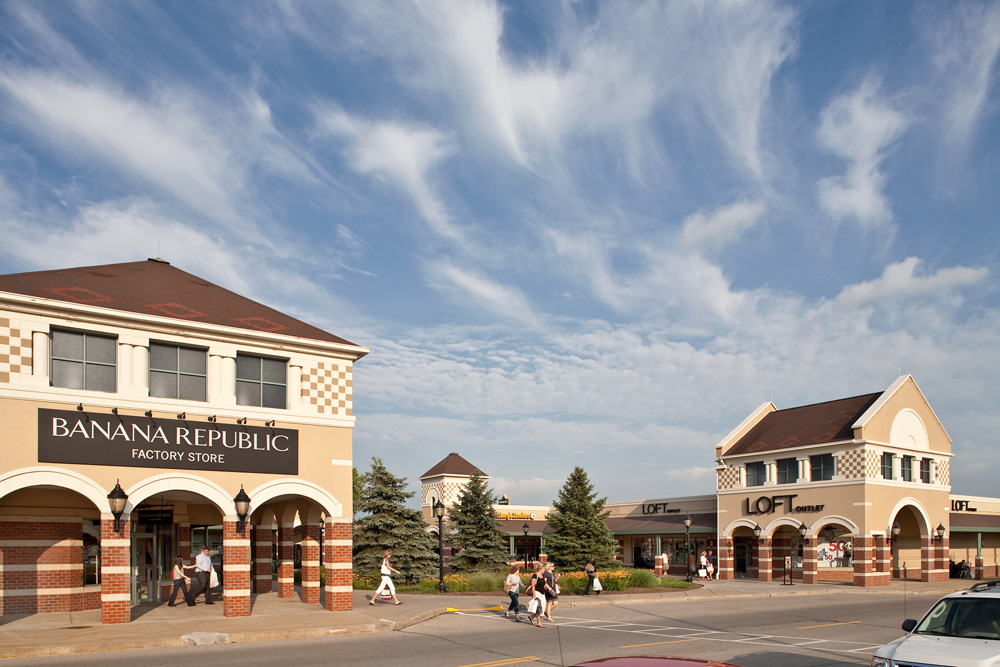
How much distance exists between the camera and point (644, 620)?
22266 millimetres

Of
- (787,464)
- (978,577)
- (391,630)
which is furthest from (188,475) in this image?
(978,577)

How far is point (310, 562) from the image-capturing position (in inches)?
957

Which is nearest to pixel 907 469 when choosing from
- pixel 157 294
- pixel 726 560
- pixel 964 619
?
pixel 726 560

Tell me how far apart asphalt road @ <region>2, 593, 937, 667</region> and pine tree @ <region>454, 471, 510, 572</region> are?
1810 cm

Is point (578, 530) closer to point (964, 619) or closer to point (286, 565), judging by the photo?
point (286, 565)

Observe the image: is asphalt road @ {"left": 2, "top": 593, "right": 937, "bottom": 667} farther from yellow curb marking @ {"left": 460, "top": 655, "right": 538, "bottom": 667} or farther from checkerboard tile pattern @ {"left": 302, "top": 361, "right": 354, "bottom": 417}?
checkerboard tile pattern @ {"left": 302, "top": 361, "right": 354, "bottom": 417}

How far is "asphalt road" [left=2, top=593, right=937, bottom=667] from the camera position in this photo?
14.5 m

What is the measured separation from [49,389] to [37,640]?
18.6ft

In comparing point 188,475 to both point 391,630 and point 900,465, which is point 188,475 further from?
Result: point 900,465

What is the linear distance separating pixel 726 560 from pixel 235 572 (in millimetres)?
31723

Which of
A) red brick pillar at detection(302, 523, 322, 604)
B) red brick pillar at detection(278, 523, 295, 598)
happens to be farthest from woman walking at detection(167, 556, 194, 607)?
red brick pillar at detection(278, 523, 295, 598)

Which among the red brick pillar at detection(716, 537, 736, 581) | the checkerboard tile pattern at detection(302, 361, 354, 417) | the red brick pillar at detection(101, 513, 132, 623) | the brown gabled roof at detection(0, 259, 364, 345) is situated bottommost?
the red brick pillar at detection(716, 537, 736, 581)

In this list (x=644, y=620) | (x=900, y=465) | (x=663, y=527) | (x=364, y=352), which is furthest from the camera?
(x=663, y=527)

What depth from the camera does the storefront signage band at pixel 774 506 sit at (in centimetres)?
4086
